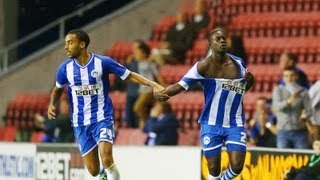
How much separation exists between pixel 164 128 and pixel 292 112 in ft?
7.18

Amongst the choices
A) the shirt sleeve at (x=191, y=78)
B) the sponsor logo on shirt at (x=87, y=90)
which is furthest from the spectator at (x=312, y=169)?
the sponsor logo on shirt at (x=87, y=90)

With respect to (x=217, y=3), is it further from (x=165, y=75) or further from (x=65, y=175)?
(x=65, y=175)

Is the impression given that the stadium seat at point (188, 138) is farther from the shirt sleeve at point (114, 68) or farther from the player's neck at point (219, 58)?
the player's neck at point (219, 58)

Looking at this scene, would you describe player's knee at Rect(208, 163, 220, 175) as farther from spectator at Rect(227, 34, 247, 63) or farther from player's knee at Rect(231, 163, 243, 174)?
spectator at Rect(227, 34, 247, 63)

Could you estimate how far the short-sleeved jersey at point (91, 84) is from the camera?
1313 centimetres

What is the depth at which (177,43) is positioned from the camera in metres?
21.0

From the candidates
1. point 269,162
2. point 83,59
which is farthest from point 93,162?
point 269,162

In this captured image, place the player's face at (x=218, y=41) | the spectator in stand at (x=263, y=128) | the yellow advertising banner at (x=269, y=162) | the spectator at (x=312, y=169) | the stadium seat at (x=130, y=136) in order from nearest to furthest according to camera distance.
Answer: the player's face at (x=218, y=41) → the spectator at (x=312, y=169) → the yellow advertising banner at (x=269, y=162) → the spectator in stand at (x=263, y=128) → the stadium seat at (x=130, y=136)

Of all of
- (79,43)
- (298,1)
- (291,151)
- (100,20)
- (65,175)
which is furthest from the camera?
(100,20)

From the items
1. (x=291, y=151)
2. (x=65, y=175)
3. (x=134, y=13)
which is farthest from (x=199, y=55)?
(x=291, y=151)

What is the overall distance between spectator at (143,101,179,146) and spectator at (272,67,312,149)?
76.6 inches

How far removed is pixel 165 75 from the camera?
21000 mm

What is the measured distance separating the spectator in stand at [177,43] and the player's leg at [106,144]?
24.2 ft

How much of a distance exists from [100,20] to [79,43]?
→ 10.8 metres
